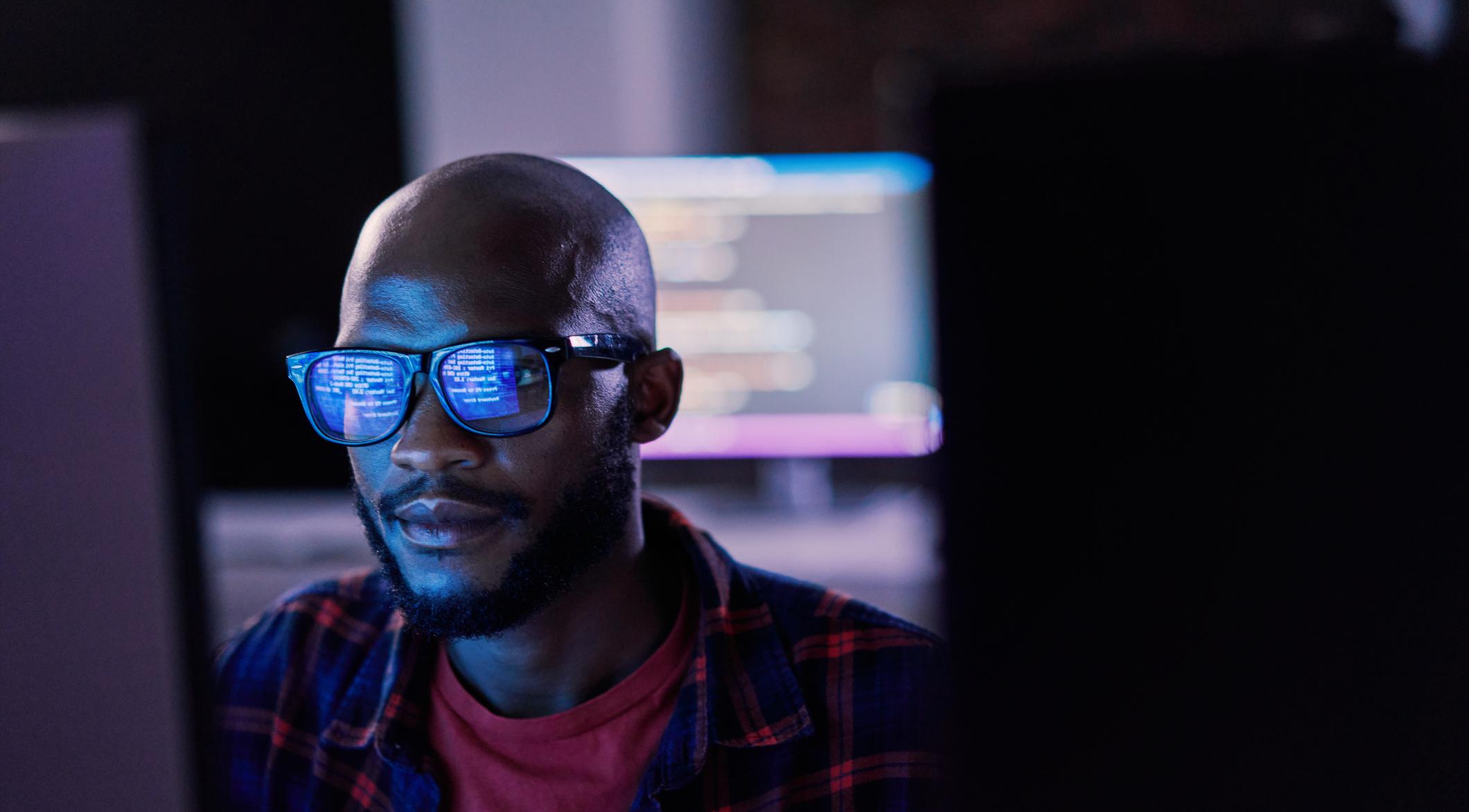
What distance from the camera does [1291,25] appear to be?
1.83 feet

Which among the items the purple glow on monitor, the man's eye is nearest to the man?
the man's eye

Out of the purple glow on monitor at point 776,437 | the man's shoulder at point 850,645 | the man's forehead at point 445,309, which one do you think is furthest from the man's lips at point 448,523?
the purple glow on monitor at point 776,437

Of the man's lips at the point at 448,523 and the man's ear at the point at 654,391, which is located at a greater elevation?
the man's ear at the point at 654,391

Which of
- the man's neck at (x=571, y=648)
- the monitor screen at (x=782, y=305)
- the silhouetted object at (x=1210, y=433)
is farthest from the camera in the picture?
the monitor screen at (x=782, y=305)

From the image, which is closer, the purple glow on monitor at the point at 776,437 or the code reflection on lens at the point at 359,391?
the code reflection on lens at the point at 359,391

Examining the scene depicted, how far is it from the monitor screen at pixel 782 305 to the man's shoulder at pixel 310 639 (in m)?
1.09

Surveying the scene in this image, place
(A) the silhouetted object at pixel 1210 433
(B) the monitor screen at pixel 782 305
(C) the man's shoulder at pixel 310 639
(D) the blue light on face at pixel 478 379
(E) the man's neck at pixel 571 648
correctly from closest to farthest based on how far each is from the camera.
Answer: (A) the silhouetted object at pixel 1210 433
(D) the blue light on face at pixel 478 379
(E) the man's neck at pixel 571 648
(C) the man's shoulder at pixel 310 639
(B) the monitor screen at pixel 782 305

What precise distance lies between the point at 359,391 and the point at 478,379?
96mm

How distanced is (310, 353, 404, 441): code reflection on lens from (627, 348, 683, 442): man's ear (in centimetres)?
21

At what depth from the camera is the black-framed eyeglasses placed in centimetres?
78

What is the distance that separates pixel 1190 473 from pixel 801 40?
→ 2.46 meters

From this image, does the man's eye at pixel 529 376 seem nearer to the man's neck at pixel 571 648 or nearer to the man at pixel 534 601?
the man at pixel 534 601

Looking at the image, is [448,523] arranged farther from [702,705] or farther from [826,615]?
[826,615]

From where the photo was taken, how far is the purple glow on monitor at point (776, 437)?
84.8 inches
